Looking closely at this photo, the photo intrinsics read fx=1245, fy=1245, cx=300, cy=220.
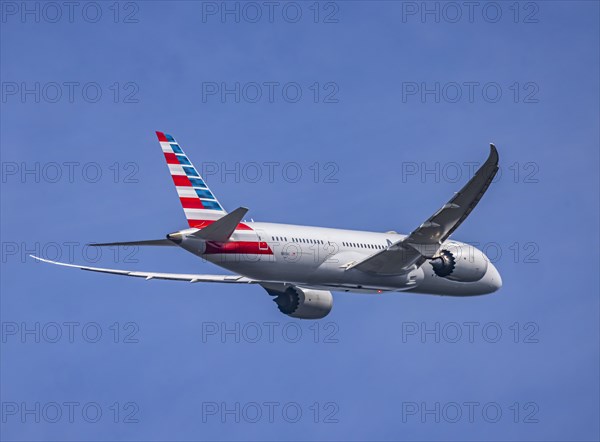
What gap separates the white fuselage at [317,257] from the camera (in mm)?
55938

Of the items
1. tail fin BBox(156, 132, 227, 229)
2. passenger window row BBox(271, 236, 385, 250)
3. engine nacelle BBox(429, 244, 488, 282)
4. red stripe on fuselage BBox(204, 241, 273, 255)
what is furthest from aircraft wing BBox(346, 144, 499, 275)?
tail fin BBox(156, 132, 227, 229)

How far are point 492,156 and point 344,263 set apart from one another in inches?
404

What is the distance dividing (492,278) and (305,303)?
426 inches

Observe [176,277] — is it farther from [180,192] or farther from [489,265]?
[489,265]

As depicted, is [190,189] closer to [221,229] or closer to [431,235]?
[221,229]

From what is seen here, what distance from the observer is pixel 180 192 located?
2260 inches

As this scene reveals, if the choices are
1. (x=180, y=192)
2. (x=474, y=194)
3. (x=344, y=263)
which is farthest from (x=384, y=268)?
(x=180, y=192)

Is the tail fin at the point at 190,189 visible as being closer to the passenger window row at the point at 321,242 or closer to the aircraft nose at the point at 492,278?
the passenger window row at the point at 321,242

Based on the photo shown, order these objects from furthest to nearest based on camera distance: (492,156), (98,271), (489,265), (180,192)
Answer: (489,265), (98,271), (180,192), (492,156)

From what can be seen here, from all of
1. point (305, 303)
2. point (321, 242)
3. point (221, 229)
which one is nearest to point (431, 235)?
point (321, 242)

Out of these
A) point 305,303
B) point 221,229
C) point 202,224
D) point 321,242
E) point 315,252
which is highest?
point 202,224

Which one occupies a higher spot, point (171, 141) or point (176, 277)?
point (171, 141)

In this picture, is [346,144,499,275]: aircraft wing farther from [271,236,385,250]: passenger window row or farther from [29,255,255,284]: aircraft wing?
[29,255,255,284]: aircraft wing

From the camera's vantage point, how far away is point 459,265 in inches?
2415
